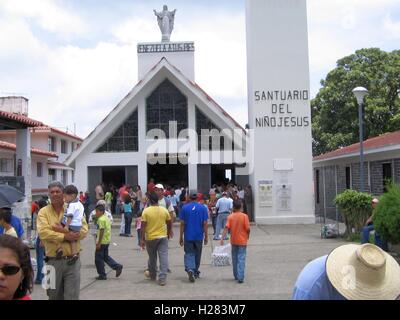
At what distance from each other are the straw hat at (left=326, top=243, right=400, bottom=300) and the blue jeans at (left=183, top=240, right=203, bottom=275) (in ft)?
23.1

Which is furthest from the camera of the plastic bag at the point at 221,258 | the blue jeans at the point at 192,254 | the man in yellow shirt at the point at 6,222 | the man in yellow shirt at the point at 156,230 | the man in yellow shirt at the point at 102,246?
the plastic bag at the point at 221,258

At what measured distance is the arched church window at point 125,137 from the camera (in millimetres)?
24125

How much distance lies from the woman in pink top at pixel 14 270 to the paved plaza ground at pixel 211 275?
5492 millimetres

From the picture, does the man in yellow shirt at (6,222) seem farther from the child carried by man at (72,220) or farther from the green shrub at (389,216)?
the green shrub at (389,216)

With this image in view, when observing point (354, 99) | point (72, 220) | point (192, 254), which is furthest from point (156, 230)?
point (354, 99)

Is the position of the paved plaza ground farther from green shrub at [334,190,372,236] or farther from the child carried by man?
the child carried by man

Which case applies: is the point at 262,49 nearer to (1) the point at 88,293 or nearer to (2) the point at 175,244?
(2) the point at 175,244

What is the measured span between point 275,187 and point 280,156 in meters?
1.27

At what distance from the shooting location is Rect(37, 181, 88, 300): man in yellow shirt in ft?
20.0

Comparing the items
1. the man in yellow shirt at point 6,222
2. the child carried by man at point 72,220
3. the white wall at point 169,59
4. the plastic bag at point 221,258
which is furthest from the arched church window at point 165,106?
the child carried by man at point 72,220

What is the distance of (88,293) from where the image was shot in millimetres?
8844

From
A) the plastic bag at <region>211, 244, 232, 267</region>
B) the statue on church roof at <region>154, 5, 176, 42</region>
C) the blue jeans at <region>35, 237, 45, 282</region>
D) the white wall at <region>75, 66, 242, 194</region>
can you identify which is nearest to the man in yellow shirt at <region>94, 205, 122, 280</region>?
the blue jeans at <region>35, 237, 45, 282</region>

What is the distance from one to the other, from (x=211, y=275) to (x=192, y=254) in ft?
2.28
